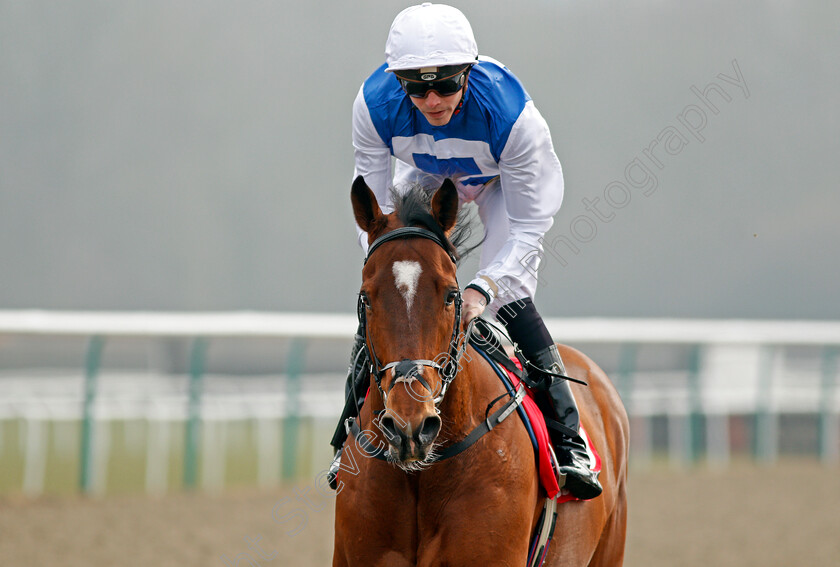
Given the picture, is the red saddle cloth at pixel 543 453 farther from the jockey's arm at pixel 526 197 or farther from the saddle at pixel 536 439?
the jockey's arm at pixel 526 197

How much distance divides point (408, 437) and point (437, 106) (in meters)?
1.24

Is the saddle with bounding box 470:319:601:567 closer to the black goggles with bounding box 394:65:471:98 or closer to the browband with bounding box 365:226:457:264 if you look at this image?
the browband with bounding box 365:226:457:264

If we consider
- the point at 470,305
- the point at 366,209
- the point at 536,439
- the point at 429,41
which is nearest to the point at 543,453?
the point at 536,439

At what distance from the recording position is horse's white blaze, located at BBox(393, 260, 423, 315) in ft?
8.30

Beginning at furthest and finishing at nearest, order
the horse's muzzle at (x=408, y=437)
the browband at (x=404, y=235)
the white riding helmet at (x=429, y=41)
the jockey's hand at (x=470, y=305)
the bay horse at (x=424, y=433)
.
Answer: the white riding helmet at (x=429, y=41) < the jockey's hand at (x=470, y=305) < the browband at (x=404, y=235) < the bay horse at (x=424, y=433) < the horse's muzzle at (x=408, y=437)

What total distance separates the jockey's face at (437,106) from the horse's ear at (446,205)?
1.12ft

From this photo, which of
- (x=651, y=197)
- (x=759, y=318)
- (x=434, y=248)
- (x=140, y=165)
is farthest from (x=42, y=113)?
(x=434, y=248)

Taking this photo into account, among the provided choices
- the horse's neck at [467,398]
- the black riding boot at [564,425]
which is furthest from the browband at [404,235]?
the black riding boot at [564,425]

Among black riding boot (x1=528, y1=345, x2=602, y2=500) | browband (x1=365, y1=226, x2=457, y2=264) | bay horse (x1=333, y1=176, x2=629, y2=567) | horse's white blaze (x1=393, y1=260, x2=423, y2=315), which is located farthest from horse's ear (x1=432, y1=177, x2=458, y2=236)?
black riding boot (x1=528, y1=345, x2=602, y2=500)

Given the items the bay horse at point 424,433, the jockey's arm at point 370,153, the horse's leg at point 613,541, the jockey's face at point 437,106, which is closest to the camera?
the bay horse at point 424,433

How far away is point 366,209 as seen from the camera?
2.90 m

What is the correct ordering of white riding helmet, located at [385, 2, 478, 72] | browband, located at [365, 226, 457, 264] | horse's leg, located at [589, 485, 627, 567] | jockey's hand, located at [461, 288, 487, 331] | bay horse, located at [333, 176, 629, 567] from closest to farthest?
1. bay horse, located at [333, 176, 629, 567]
2. browband, located at [365, 226, 457, 264]
3. jockey's hand, located at [461, 288, 487, 331]
4. white riding helmet, located at [385, 2, 478, 72]
5. horse's leg, located at [589, 485, 627, 567]

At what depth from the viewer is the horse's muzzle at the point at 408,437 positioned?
2334mm

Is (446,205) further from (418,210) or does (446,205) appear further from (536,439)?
(536,439)
